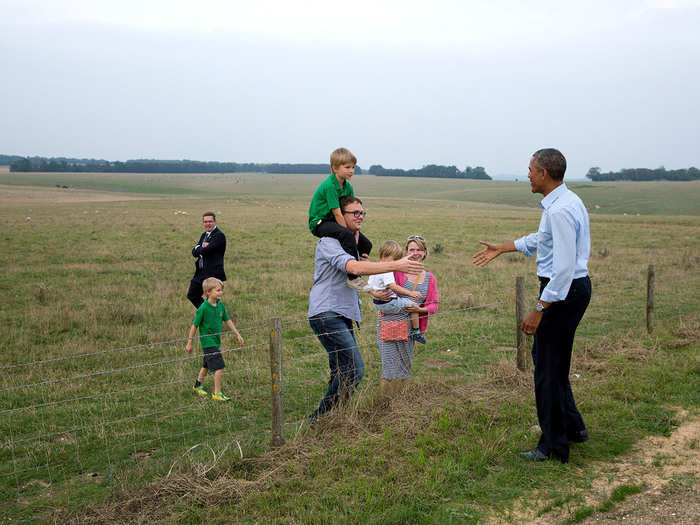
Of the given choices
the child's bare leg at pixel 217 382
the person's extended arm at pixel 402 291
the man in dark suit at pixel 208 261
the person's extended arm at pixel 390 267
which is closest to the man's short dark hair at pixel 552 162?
the person's extended arm at pixel 390 267

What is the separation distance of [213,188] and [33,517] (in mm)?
110939

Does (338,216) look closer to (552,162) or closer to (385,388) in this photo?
(552,162)

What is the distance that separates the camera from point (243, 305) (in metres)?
12.4

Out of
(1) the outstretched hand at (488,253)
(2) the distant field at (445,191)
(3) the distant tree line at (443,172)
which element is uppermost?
(3) the distant tree line at (443,172)

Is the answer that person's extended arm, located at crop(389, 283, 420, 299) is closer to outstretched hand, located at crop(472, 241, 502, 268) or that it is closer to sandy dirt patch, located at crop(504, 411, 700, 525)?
outstretched hand, located at crop(472, 241, 502, 268)

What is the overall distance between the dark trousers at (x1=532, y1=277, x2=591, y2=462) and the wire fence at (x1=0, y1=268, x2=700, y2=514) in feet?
6.74

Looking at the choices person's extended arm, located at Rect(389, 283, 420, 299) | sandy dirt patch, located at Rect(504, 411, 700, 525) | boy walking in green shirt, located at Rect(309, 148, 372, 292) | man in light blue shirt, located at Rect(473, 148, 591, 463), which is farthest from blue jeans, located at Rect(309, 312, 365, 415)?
sandy dirt patch, located at Rect(504, 411, 700, 525)

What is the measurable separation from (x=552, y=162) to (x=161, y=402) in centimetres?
507

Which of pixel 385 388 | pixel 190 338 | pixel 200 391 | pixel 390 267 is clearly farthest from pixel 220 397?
pixel 390 267

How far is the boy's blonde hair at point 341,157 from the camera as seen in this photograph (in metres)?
4.95

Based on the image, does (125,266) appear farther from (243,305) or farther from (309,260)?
(243,305)

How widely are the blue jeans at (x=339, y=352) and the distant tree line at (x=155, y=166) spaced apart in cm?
15563

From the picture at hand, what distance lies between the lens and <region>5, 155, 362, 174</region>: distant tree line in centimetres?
14185

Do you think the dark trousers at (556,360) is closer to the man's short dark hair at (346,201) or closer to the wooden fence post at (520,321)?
the man's short dark hair at (346,201)
